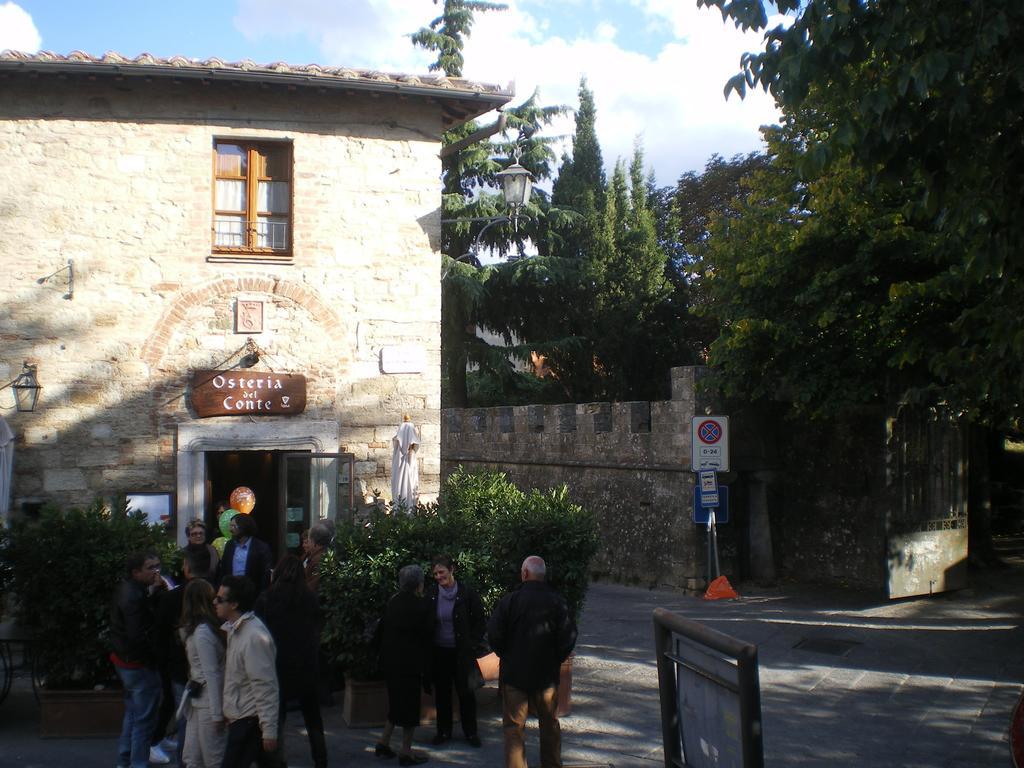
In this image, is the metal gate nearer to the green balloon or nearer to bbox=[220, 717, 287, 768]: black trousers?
the green balloon

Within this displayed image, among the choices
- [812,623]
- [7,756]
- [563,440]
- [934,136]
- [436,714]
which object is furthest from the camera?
[563,440]

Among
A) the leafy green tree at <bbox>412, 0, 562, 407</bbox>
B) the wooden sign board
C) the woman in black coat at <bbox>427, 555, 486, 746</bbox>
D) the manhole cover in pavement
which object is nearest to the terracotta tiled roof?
the wooden sign board

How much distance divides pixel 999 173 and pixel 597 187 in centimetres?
2145

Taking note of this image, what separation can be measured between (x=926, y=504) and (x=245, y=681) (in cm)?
1114

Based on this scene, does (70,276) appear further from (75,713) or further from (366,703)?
(366,703)

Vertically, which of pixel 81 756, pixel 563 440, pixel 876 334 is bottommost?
pixel 81 756

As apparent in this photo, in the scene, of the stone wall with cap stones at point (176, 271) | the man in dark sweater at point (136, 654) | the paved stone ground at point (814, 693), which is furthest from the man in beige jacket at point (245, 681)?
the stone wall with cap stones at point (176, 271)

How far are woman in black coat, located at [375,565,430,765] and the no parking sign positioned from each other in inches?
307

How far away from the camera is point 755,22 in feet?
22.2

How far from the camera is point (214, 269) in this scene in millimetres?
10719

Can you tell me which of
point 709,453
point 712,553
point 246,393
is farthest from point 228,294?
point 712,553

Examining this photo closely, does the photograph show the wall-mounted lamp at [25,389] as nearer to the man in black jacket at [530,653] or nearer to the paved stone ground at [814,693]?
the paved stone ground at [814,693]

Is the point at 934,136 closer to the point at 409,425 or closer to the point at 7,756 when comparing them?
the point at 409,425

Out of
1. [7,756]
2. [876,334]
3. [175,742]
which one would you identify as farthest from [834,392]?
[7,756]
